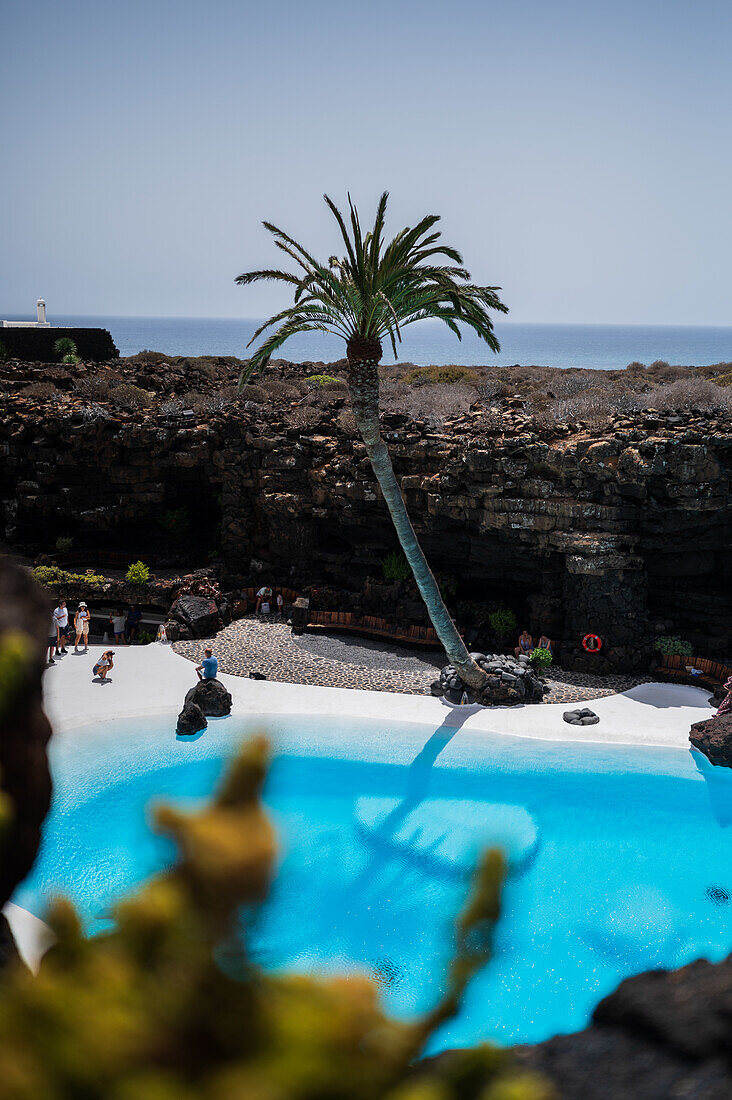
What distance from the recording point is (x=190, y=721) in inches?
599

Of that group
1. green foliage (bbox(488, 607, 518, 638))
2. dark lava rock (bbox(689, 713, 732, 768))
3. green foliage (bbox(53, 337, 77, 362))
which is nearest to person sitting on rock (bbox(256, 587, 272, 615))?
green foliage (bbox(488, 607, 518, 638))

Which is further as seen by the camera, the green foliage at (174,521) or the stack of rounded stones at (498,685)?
the green foliage at (174,521)

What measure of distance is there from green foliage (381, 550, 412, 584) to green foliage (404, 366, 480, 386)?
1716cm

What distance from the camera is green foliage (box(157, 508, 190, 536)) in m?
25.9

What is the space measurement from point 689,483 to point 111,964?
17.9m

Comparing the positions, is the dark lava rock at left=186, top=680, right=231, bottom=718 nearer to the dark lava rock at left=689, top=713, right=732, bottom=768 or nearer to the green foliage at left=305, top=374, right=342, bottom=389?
the dark lava rock at left=689, top=713, right=732, bottom=768

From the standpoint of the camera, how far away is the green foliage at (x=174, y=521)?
25.9 metres

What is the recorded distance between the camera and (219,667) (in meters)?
18.6

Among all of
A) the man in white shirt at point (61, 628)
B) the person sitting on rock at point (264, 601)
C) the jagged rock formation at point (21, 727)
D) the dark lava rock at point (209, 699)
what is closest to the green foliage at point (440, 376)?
the person sitting on rock at point (264, 601)

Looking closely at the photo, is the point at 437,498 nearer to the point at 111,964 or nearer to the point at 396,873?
the point at 396,873

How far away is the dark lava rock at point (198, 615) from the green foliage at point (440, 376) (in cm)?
1983

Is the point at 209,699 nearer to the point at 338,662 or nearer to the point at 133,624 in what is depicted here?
the point at 338,662


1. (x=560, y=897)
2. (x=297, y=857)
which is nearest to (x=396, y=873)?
(x=297, y=857)

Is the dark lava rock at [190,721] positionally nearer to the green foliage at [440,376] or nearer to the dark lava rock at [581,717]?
the dark lava rock at [581,717]
